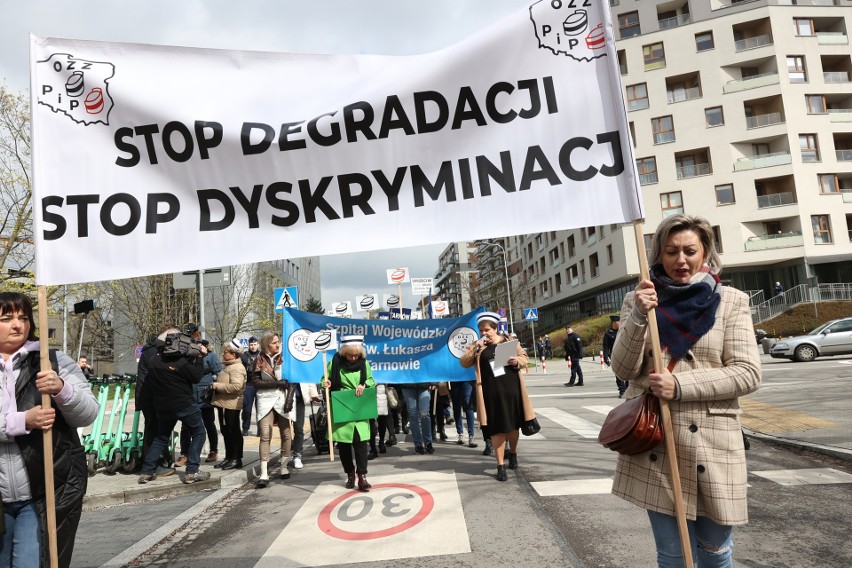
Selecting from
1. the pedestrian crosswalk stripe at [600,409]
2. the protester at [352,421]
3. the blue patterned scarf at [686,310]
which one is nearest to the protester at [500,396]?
the protester at [352,421]

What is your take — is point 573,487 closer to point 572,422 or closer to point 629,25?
point 572,422

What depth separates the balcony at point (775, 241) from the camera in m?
39.8

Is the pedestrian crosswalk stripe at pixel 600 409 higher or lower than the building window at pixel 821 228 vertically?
lower

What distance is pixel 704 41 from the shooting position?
140 ft

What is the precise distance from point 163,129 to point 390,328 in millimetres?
6877

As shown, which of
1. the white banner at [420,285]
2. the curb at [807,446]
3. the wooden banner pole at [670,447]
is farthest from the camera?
the white banner at [420,285]

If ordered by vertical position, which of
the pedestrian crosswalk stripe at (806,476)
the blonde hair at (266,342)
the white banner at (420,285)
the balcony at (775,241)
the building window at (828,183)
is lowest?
the pedestrian crosswalk stripe at (806,476)

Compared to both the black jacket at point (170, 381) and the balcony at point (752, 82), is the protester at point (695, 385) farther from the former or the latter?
the balcony at point (752, 82)

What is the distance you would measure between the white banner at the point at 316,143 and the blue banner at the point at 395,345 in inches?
238

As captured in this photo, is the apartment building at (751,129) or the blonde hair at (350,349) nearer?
the blonde hair at (350,349)

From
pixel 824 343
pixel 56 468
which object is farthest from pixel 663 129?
pixel 56 468

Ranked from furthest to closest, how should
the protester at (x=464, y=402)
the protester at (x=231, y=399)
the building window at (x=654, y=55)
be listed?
the building window at (x=654, y=55) < the protester at (x=464, y=402) < the protester at (x=231, y=399)

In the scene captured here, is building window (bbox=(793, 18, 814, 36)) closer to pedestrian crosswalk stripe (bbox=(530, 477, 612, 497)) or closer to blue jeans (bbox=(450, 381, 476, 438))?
blue jeans (bbox=(450, 381, 476, 438))

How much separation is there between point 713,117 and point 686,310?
45698 mm
